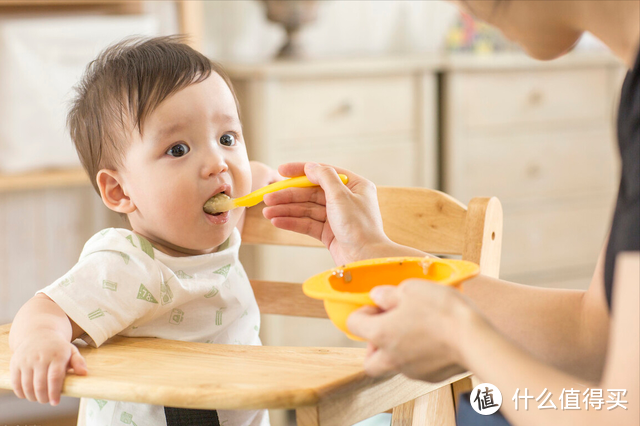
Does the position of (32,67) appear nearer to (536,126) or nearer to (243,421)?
(243,421)

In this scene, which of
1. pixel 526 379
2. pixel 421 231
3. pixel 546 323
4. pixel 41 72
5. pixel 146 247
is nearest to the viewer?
pixel 526 379

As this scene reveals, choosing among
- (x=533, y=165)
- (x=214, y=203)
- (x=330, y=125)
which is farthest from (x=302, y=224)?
(x=533, y=165)

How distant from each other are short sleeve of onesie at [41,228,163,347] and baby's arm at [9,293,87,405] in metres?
0.03

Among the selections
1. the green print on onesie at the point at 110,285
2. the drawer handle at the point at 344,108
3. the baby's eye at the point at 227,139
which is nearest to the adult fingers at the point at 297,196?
the baby's eye at the point at 227,139

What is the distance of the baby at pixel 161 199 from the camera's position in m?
0.83

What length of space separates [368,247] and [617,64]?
199cm

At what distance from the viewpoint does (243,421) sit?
2.99 feet

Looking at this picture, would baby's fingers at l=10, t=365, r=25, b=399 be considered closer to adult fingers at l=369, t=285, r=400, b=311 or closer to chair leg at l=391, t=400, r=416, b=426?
adult fingers at l=369, t=285, r=400, b=311

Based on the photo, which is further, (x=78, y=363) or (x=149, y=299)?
(x=149, y=299)

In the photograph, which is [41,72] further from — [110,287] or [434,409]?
[434,409]

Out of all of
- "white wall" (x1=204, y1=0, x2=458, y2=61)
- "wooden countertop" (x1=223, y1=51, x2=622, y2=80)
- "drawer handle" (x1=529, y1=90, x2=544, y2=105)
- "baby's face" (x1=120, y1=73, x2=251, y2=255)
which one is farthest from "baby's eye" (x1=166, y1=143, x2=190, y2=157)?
"drawer handle" (x1=529, y1=90, x2=544, y2=105)

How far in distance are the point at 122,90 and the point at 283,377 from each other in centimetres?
49

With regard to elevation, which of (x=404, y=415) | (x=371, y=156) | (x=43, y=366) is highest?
(x=43, y=366)

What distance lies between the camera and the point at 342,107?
210 centimetres
